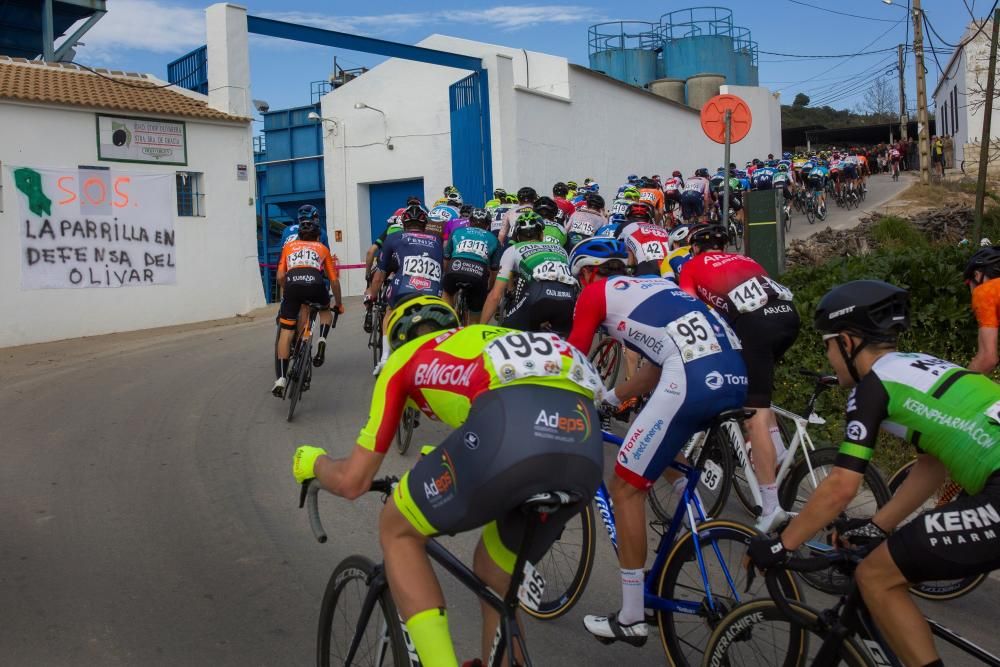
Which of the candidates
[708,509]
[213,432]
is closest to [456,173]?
[213,432]

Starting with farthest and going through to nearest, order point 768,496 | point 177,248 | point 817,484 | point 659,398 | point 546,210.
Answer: point 177,248 < point 546,210 < point 768,496 < point 817,484 < point 659,398

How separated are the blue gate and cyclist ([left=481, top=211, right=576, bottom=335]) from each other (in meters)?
19.2

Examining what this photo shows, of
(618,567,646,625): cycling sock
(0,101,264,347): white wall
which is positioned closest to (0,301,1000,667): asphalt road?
(618,567,646,625): cycling sock

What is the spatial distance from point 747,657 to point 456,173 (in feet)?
85.7

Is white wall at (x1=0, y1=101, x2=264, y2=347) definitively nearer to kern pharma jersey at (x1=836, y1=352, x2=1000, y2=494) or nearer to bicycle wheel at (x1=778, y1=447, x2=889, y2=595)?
bicycle wheel at (x1=778, y1=447, x2=889, y2=595)

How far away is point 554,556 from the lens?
5.30 m

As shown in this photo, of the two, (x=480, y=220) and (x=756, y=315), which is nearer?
Result: (x=756, y=315)

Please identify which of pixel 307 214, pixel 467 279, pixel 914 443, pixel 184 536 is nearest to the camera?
pixel 914 443

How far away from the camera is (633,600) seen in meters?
4.54

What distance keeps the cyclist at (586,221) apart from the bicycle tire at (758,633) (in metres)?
10.2

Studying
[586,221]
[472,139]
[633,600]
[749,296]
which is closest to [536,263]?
[749,296]

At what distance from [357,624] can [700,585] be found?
1.53 m

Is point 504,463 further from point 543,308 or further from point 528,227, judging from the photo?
point 528,227

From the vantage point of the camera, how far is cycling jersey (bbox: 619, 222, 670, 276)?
9.81 meters
